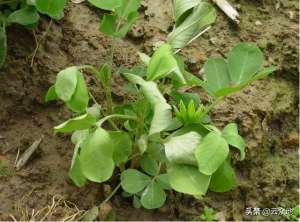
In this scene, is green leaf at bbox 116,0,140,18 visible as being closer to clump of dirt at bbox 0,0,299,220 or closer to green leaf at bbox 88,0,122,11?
green leaf at bbox 88,0,122,11

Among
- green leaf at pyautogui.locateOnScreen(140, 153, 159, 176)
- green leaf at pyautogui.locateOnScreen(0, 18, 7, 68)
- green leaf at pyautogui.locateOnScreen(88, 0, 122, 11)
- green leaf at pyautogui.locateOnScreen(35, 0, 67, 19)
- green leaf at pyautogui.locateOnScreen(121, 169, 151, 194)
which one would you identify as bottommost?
green leaf at pyautogui.locateOnScreen(121, 169, 151, 194)

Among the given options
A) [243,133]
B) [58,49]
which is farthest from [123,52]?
[243,133]

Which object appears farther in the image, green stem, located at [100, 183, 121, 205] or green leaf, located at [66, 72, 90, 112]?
green stem, located at [100, 183, 121, 205]

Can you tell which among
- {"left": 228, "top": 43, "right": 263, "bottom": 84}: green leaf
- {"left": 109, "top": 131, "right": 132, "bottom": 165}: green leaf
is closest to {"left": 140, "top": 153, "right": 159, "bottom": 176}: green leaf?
{"left": 109, "top": 131, "right": 132, "bottom": 165}: green leaf

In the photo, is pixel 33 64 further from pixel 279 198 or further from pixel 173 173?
pixel 279 198

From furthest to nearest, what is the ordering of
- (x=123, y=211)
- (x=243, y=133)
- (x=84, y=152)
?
(x=243, y=133) → (x=123, y=211) → (x=84, y=152)

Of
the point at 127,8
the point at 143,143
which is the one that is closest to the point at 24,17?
the point at 127,8
